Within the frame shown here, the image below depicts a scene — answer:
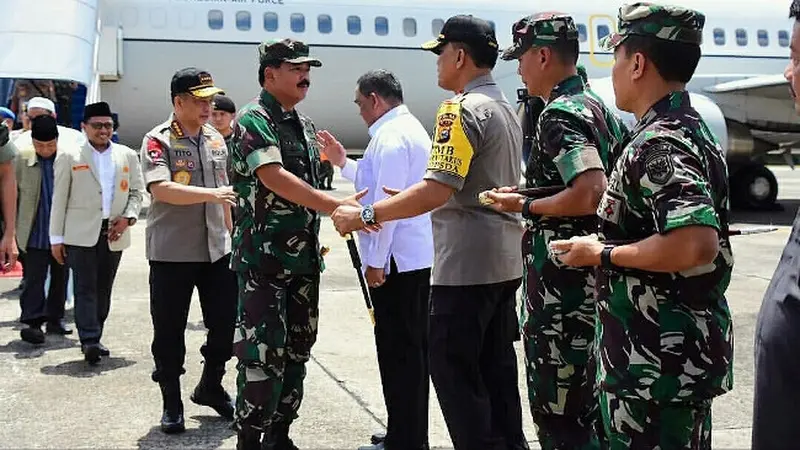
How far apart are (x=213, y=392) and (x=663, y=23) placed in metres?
3.32

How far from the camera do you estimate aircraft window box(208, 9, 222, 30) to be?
14648mm

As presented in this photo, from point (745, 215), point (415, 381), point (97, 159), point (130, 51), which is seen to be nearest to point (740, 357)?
point (415, 381)

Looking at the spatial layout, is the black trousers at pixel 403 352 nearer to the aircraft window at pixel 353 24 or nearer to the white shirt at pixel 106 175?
the white shirt at pixel 106 175

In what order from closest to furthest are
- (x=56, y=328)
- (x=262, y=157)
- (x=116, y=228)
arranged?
→ (x=262, y=157) → (x=116, y=228) → (x=56, y=328)

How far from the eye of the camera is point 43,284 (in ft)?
22.1

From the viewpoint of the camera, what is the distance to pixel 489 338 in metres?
3.79

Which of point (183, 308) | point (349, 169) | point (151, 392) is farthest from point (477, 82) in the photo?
point (151, 392)

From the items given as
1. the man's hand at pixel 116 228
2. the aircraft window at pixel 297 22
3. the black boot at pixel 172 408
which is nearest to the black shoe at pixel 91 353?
the man's hand at pixel 116 228

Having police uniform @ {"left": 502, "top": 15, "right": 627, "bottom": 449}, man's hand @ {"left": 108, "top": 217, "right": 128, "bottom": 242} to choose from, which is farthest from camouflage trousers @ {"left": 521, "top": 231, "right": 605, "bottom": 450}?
man's hand @ {"left": 108, "top": 217, "right": 128, "bottom": 242}

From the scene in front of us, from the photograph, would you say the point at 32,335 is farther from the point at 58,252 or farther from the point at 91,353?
the point at 91,353

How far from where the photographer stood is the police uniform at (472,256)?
11.7 ft

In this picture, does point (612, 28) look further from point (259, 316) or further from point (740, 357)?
point (259, 316)

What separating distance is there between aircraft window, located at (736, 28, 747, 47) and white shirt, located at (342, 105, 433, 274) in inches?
627

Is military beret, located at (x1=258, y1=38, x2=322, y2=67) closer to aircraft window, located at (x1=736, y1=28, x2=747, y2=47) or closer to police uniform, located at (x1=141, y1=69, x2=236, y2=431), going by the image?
police uniform, located at (x1=141, y1=69, x2=236, y2=431)
